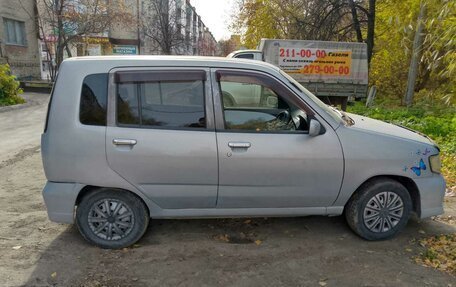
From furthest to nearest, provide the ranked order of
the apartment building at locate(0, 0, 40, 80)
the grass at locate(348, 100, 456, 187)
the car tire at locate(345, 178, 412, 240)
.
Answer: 1. the apartment building at locate(0, 0, 40, 80)
2. the grass at locate(348, 100, 456, 187)
3. the car tire at locate(345, 178, 412, 240)

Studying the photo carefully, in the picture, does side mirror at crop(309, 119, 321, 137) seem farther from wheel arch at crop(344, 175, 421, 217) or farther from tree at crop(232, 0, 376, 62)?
tree at crop(232, 0, 376, 62)

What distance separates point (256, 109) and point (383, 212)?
5.76 ft

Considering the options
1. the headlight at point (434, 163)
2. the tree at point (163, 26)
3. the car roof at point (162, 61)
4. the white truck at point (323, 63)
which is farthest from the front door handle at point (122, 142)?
the tree at point (163, 26)

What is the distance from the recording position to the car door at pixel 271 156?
10.8ft

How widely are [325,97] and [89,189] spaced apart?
35.7ft

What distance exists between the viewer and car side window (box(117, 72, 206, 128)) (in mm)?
3238

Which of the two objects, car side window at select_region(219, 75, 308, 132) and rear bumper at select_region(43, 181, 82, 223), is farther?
car side window at select_region(219, 75, 308, 132)

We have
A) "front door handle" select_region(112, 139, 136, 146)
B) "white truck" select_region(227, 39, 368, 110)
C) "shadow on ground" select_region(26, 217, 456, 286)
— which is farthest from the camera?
"white truck" select_region(227, 39, 368, 110)

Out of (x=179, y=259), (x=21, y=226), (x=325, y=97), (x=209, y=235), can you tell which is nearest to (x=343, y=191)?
(x=209, y=235)

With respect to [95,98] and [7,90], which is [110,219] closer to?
[95,98]

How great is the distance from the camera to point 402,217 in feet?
11.9

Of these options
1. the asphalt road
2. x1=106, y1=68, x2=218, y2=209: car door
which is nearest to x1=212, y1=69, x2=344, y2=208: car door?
x1=106, y1=68, x2=218, y2=209: car door

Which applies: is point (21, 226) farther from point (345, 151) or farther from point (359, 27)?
point (359, 27)

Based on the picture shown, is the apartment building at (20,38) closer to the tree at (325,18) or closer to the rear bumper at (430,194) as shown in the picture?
the tree at (325,18)
